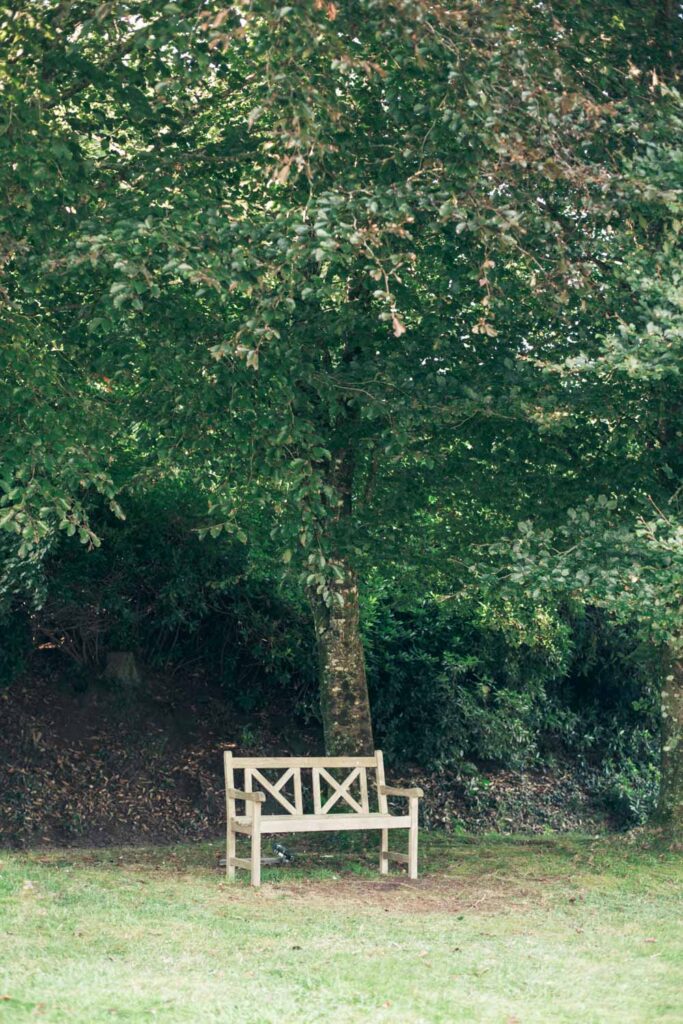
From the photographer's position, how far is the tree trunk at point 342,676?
1124cm

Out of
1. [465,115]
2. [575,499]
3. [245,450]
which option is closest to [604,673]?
[575,499]

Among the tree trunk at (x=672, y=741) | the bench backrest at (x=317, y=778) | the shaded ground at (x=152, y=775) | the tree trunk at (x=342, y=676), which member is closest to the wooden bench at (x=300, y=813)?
the bench backrest at (x=317, y=778)

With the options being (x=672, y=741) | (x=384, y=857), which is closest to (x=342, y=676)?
(x=384, y=857)

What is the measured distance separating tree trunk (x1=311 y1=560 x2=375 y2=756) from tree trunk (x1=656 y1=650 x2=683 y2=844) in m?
2.95

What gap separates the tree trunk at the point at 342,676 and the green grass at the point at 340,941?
1.08 metres

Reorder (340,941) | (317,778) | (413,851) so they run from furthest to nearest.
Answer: (317,778) < (413,851) < (340,941)

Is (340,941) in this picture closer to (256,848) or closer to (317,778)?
(256,848)

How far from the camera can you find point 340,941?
23.5ft

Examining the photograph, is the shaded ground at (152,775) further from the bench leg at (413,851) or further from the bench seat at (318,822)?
the bench leg at (413,851)

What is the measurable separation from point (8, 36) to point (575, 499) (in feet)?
19.8

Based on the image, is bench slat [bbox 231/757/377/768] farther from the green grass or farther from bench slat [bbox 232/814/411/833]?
the green grass

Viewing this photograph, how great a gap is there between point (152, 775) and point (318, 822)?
4.51m

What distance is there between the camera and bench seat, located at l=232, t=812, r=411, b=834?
9.27 metres

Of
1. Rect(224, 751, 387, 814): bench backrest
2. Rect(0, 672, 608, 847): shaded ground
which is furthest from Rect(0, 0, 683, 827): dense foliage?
Rect(0, 672, 608, 847): shaded ground
